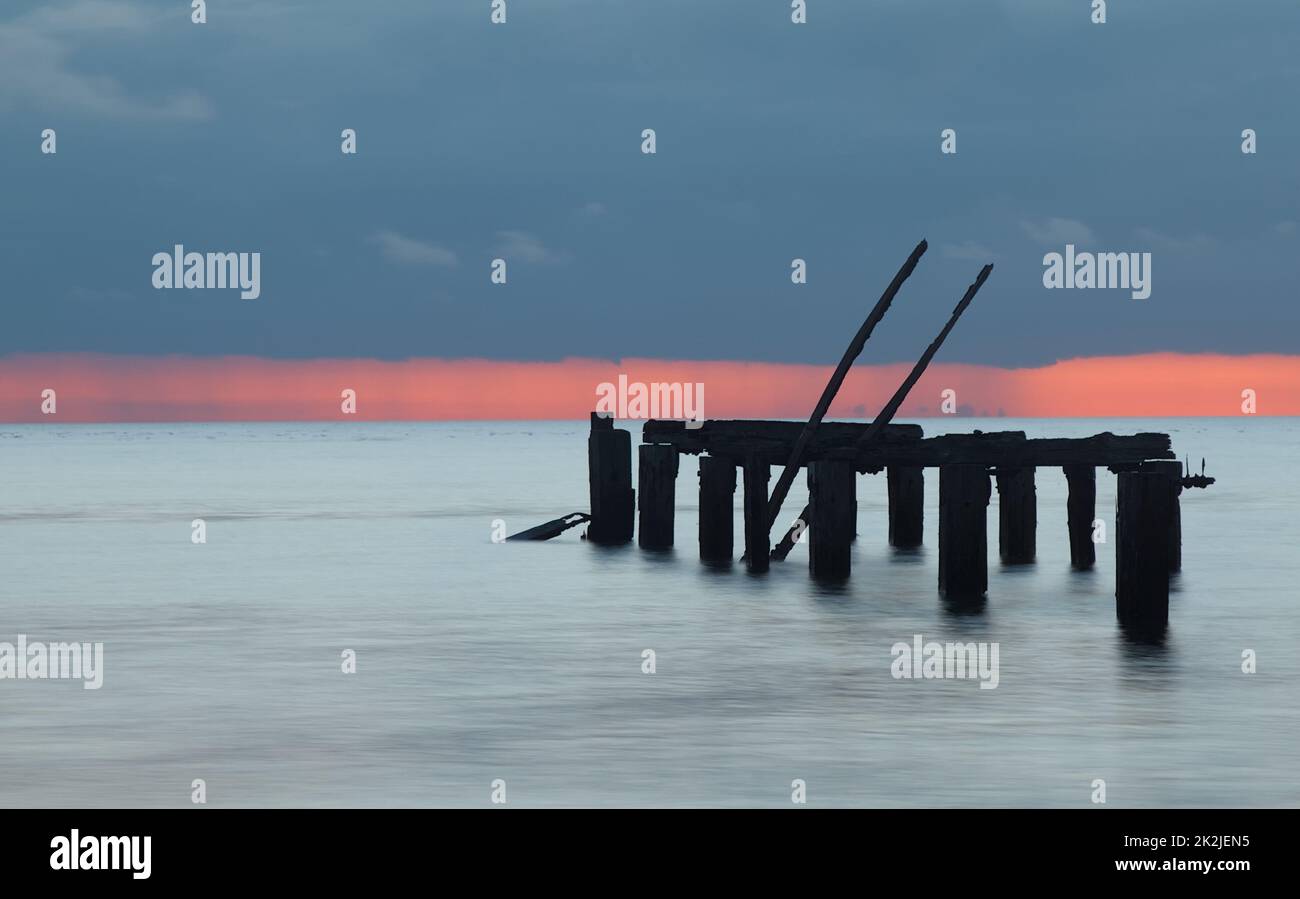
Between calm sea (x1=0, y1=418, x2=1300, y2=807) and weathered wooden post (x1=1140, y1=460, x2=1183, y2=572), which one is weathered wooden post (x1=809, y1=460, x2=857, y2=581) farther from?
weathered wooden post (x1=1140, y1=460, x2=1183, y2=572)

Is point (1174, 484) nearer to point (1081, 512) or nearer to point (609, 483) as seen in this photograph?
point (1081, 512)

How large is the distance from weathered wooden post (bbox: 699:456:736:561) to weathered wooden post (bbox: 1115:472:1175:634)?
8128 mm

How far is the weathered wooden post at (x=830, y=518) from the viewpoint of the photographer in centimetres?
2244

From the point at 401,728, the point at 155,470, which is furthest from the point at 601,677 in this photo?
the point at 155,470

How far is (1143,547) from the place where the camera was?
18141 mm

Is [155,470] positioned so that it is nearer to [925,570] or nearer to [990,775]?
[925,570]

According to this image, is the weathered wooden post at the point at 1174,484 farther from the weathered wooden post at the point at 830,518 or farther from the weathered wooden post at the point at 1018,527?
the weathered wooden post at the point at 830,518

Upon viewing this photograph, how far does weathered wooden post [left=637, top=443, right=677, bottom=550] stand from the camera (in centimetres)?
2794

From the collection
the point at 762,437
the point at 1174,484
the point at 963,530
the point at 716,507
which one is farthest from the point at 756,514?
the point at 1174,484

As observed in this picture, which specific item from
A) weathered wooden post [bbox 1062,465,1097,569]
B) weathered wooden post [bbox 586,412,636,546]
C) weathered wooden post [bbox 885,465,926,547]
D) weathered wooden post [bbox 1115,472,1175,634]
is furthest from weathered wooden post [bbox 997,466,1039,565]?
weathered wooden post [bbox 1115,472,1175,634]

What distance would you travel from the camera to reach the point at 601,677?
19.0 metres
